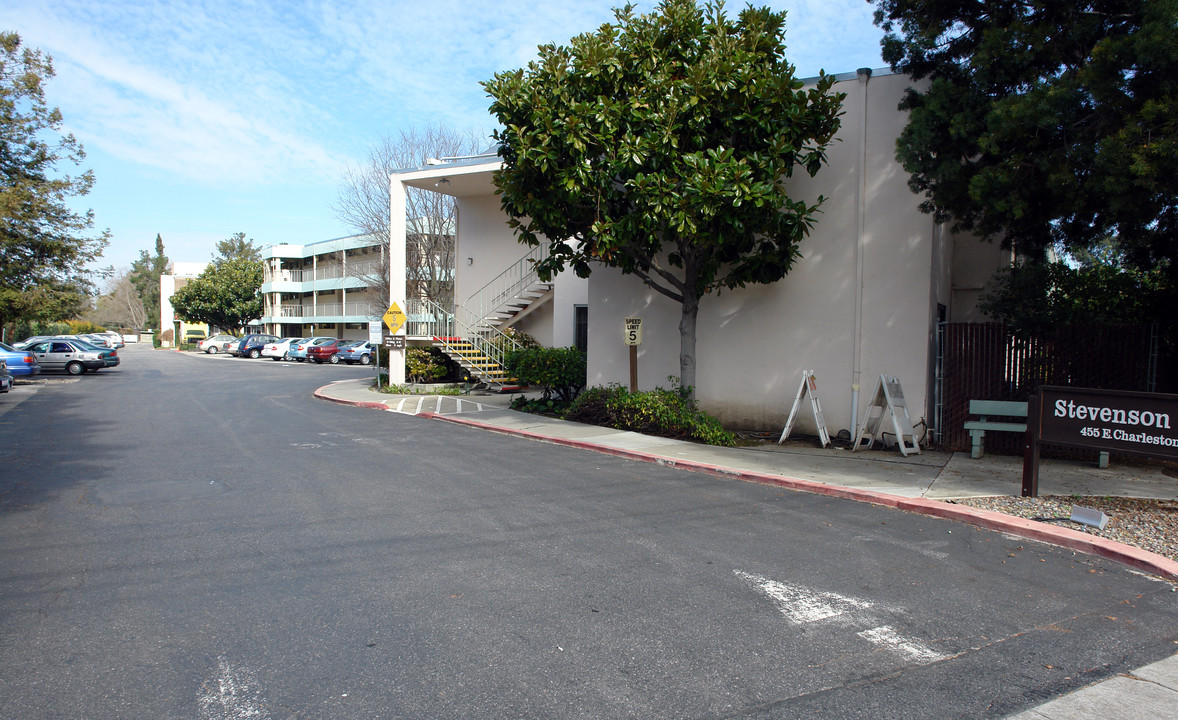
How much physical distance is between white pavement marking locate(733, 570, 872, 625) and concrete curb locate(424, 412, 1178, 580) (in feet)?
9.26

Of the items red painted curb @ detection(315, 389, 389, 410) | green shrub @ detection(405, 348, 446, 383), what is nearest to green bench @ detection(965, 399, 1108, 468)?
red painted curb @ detection(315, 389, 389, 410)

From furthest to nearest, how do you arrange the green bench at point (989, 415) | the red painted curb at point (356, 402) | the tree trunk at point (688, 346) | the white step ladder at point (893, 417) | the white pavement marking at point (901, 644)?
1. the red painted curb at point (356, 402)
2. the tree trunk at point (688, 346)
3. the white step ladder at point (893, 417)
4. the green bench at point (989, 415)
5. the white pavement marking at point (901, 644)

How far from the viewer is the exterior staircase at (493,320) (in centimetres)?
2062

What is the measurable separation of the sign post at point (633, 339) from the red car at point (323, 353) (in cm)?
3097

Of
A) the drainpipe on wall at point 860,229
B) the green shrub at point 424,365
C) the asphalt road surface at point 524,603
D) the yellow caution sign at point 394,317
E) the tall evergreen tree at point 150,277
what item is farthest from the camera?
the tall evergreen tree at point 150,277

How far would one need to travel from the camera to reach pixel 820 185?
1260cm

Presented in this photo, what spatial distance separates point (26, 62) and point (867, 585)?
106 feet

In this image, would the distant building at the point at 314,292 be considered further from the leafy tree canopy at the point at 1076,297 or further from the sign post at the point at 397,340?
the leafy tree canopy at the point at 1076,297

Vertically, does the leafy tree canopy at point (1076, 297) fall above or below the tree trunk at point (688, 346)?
above

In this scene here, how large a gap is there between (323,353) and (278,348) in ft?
18.0

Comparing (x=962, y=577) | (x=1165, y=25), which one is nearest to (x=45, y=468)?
(x=962, y=577)

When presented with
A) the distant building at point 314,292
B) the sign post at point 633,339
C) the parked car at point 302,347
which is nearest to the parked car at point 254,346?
the parked car at point 302,347

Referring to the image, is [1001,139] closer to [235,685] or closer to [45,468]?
[235,685]

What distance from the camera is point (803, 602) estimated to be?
4938 mm
